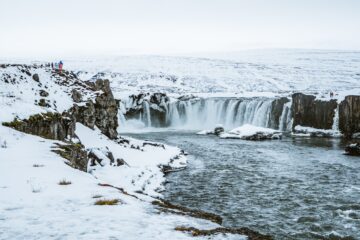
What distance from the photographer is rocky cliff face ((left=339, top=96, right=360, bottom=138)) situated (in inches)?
2589

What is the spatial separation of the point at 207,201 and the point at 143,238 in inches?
664

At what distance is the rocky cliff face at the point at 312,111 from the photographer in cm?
6956

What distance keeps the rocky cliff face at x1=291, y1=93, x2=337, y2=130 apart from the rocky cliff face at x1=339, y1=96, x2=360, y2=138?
168 cm

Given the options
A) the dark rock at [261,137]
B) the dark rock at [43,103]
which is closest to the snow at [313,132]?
the dark rock at [261,137]

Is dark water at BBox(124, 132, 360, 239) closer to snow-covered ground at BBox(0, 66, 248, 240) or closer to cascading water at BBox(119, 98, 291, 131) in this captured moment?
snow-covered ground at BBox(0, 66, 248, 240)

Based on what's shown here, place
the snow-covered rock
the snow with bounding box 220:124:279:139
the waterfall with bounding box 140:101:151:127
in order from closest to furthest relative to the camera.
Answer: the snow-covered rock → the snow with bounding box 220:124:279:139 → the waterfall with bounding box 140:101:151:127

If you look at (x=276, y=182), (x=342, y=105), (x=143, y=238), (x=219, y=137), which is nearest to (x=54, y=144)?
(x=143, y=238)

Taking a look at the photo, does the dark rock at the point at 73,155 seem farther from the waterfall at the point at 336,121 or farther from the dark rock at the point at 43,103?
the waterfall at the point at 336,121

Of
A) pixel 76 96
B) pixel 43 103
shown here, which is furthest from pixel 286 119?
pixel 43 103

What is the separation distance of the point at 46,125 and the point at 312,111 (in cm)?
5726

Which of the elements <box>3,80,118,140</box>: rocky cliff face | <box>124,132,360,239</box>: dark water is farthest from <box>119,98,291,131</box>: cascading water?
<box>3,80,118,140</box>: rocky cliff face

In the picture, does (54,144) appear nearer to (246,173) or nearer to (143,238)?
(143,238)

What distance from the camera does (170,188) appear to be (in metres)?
27.8

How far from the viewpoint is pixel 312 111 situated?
71.6 meters
